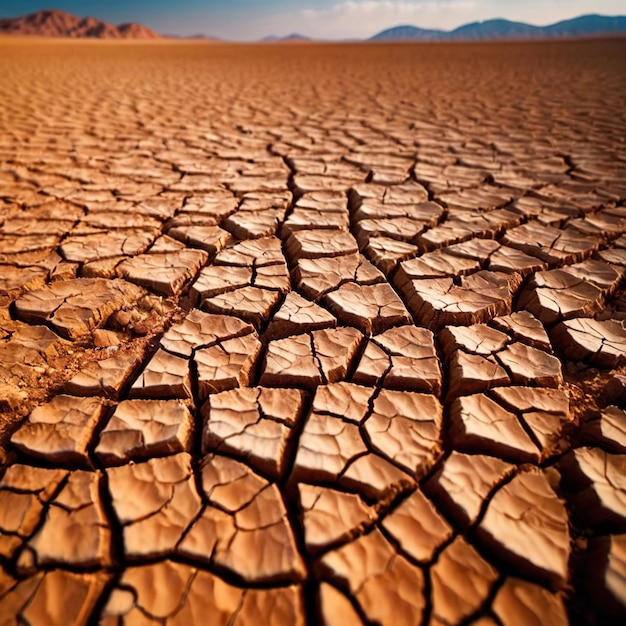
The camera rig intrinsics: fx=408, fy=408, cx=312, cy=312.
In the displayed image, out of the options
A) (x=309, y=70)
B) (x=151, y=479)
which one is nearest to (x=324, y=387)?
(x=151, y=479)

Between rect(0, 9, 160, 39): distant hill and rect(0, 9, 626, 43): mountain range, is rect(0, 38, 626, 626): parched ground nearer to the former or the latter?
rect(0, 9, 626, 43): mountain range

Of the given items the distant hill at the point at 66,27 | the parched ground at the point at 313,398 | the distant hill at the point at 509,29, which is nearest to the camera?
the parched ground at the point at 313,398

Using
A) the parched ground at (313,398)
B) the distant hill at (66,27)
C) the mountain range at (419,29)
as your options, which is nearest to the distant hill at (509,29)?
the mountain range at (419,29)

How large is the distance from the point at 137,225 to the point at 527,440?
6.28ft

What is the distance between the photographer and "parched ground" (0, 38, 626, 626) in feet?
2.55

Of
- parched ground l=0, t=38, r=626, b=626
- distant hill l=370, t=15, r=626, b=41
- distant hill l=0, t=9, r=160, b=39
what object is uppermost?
distant hill l=370, t=15, r=626, b=41

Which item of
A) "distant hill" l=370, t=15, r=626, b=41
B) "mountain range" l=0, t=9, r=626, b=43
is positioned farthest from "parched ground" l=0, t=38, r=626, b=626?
"distant hill" l=370, t=15, r=626, b=41

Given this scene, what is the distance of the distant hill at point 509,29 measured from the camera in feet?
392

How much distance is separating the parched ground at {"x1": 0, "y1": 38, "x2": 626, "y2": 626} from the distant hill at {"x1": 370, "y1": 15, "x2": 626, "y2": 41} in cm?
13581

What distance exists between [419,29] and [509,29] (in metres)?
41.2

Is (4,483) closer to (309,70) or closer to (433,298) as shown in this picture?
(433,298)

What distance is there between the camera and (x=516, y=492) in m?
0.91

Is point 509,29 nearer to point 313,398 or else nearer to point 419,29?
point 419,29

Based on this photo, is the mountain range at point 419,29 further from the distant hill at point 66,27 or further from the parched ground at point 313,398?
the parched ground at point 313,398
